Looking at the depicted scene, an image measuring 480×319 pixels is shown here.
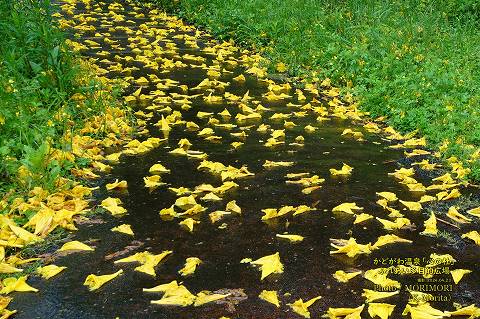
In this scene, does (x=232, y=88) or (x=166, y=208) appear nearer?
(x=166, y=208)

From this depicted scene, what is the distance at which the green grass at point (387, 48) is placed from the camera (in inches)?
219

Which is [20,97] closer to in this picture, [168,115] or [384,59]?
[168,115]

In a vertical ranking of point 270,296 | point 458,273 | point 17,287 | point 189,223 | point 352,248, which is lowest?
point 17,287

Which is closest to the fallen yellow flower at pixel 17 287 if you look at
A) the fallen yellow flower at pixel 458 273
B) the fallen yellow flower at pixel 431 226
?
the fallen yellow flower at pixel 458 273

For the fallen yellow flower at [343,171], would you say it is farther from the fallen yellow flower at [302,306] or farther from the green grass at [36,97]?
the green grass at [36,97]

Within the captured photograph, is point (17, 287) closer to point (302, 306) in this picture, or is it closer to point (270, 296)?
point (270, 296)

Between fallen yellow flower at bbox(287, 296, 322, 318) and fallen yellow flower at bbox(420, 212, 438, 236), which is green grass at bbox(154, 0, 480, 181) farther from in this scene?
fallen yellow flower at bbox(287, 296, 322, 318)

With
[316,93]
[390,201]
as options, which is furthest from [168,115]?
[390,201]

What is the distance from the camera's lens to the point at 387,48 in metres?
7.23

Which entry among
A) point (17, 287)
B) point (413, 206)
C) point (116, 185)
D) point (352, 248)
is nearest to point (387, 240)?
point (352, 248)

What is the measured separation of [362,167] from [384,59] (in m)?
2.62

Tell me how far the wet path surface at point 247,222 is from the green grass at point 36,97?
536 millimetres

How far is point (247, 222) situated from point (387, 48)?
14.7 ft

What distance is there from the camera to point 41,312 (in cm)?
279
